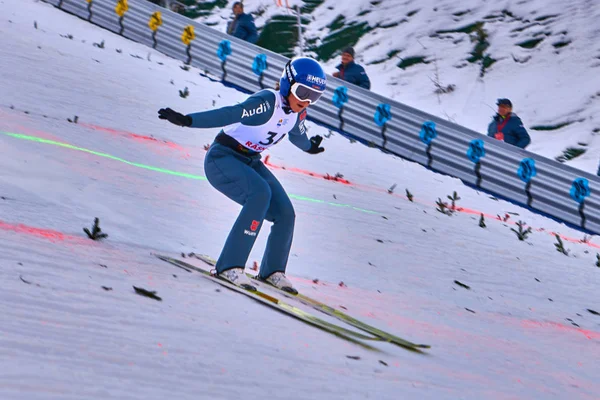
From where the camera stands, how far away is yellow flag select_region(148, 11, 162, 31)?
18156 millimetres

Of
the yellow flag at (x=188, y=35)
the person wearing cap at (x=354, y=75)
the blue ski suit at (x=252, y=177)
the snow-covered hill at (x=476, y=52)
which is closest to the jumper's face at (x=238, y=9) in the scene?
the yellow flag at (x=188, y=35)

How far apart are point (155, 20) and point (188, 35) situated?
1101 mm

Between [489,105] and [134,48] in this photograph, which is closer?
[134,48]

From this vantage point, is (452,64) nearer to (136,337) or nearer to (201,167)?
(201,167)

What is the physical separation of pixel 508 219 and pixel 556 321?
16.4 ft

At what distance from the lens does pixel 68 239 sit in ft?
17.1

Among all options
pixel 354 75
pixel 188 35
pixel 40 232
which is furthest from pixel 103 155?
pixel 188 35

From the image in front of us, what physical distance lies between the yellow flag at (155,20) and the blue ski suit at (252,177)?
12791 mm

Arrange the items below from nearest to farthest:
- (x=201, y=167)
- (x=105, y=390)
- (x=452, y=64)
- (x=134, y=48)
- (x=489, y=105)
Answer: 1. (x=105, y=390)
2. (x=201, y=167)
3. (x=134, y=48)
4. (x=489, y=105)
5. (x=452, y=64)

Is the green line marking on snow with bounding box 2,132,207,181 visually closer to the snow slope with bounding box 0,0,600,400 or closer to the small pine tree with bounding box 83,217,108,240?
the snow slope with bounding box 0,0,600,400

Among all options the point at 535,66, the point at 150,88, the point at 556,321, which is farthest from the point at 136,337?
the point at 535,66

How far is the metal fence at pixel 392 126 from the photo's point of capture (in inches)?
501

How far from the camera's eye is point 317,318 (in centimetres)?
493

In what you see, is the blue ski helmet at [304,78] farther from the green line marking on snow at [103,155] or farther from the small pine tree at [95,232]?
the green line marking on snow at [103,155]
